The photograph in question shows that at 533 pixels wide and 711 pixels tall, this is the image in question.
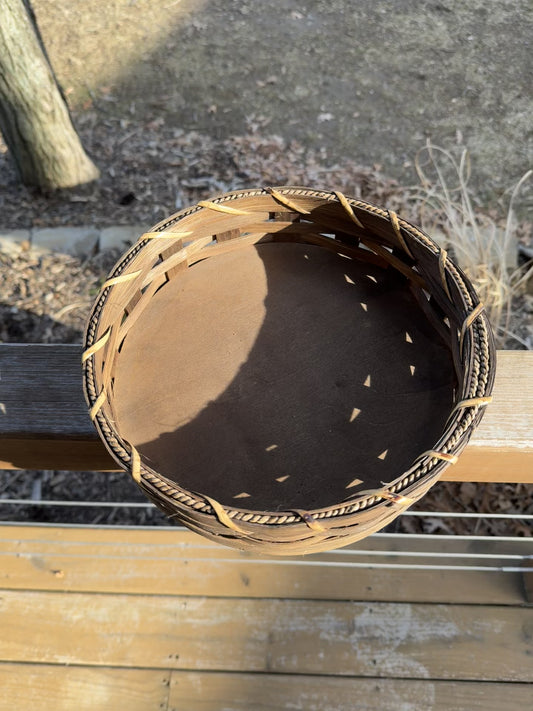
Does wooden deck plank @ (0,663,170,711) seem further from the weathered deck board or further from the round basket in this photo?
the round basket

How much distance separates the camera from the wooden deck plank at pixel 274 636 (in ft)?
4.43

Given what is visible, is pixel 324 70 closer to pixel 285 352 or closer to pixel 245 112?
pixel 245 112

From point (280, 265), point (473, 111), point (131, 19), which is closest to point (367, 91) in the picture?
point (473, 111)

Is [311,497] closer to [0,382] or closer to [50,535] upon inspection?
[0,382]

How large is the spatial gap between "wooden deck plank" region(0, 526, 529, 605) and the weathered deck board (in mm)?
188

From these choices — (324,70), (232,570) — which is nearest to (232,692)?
(232,570)

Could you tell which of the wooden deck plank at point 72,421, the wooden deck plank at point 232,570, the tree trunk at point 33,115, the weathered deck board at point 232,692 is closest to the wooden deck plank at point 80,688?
the weathered deck board at point 232,692

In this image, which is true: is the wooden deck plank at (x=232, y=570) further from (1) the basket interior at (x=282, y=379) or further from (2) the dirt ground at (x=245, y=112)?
(1) the basket interior at (x=282, y=379)

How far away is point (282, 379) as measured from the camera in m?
0.94

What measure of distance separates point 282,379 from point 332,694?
34.1 inches

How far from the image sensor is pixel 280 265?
1.04m

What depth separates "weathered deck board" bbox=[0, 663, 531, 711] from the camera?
131cm

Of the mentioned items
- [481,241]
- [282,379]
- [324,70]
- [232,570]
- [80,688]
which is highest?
[282,379]

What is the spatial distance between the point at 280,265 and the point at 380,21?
3.70 metres
